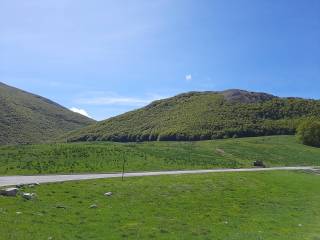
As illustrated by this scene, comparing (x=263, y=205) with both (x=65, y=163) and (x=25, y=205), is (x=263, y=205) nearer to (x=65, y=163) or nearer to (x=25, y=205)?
(x=25, y=205)

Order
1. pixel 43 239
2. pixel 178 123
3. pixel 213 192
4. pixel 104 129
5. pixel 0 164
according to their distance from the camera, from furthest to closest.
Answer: pixel 104 129 → pixel 178 123 → pixel 0 164 → pixel 213 192 → pixel 43 239

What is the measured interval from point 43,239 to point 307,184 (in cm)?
3120

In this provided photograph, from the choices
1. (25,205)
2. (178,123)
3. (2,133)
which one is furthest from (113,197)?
(2,133)

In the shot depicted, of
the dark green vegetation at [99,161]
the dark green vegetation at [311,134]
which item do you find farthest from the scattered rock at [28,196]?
the dark green vegetation at [311,134]

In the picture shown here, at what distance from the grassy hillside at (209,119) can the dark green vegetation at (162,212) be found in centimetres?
9928

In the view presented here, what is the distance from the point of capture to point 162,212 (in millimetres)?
22938

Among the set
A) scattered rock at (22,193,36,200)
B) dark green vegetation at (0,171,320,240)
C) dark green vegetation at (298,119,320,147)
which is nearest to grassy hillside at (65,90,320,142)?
dark green vegetation at (298,119,320,147)

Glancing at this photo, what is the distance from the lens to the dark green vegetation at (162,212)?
18125 millimetres

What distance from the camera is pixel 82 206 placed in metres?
23.0

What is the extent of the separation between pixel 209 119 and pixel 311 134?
158 ft

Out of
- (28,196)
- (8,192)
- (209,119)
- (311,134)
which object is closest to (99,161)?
(8,192)

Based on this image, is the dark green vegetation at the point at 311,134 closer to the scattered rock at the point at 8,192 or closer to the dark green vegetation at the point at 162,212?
the dark green vegetation at the point at 162,212

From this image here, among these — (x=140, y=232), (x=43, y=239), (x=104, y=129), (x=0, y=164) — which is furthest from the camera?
(x=104, y=129)

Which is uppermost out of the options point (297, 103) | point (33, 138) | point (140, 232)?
point (297, 103)
